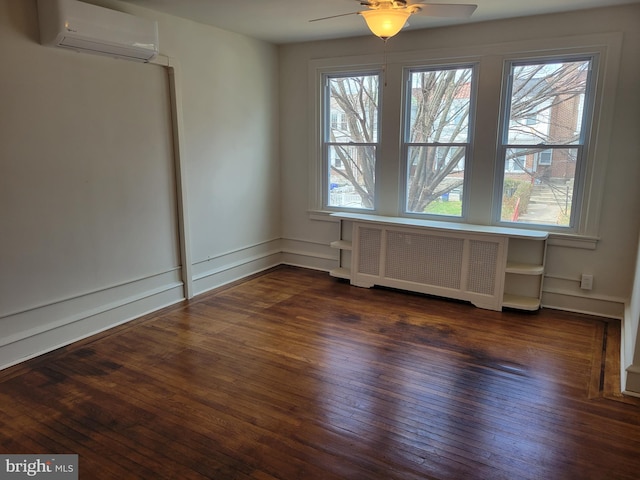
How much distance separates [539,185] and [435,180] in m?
0.97

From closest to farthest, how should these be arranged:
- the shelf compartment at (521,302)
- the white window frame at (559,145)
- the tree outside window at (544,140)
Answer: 1. the white window frame at (559,145)
2. the tree outside window at (544,140)
3. the shelf compartment at (521,302)

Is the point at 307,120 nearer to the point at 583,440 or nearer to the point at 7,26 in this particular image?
the point at 7,26

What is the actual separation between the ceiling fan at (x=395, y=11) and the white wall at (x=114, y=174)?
2.01 m

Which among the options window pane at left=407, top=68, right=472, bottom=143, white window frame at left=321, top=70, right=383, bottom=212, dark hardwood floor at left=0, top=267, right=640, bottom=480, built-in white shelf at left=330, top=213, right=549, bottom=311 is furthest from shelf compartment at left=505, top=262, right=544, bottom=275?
white window frame at left=321, top=70, right=383, bottom=212

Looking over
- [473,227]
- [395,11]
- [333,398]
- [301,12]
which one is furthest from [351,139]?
[333,398]

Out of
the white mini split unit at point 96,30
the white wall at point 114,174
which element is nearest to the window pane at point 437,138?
the white wall at point 114,174

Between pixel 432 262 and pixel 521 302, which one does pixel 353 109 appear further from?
pixel 521 302

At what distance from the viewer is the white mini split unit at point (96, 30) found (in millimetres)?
2844

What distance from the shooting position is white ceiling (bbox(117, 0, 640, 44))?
3.43m

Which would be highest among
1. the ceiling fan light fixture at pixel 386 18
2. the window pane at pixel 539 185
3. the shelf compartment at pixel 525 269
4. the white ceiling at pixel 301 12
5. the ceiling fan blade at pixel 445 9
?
the white ceiling at pixel 301 12

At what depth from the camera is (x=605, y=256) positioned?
3865 mm

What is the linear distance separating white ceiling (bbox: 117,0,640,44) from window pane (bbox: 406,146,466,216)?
119cm

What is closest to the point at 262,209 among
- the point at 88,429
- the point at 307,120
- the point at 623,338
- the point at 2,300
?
the point at 307,120

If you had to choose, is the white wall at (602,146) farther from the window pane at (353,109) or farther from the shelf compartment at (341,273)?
the shelf compartment at (341,273)
